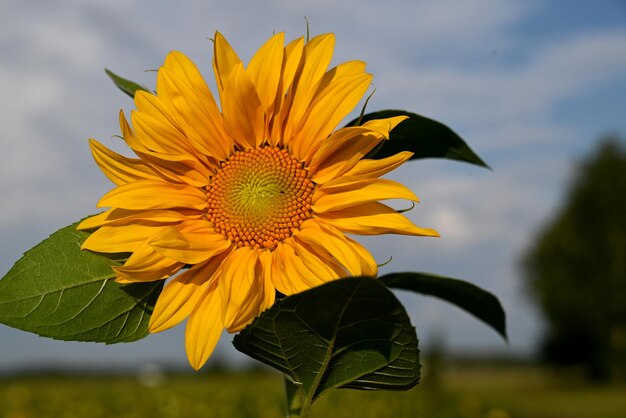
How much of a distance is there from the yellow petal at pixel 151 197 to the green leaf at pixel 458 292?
41 centimetres

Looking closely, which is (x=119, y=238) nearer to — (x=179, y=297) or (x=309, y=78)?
(x=179, y=297)

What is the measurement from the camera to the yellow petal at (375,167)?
1.25m

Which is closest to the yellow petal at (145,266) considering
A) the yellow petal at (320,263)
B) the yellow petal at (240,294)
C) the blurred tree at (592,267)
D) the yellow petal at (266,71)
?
the yellow petal at (240,294)

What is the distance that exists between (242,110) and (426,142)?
45 cm

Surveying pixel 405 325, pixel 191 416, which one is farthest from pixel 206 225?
pixel 191 416

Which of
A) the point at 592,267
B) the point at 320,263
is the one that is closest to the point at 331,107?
the point at 320,263

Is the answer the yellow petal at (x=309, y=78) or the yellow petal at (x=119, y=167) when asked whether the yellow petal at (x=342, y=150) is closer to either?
the yellow petal at (x=309, y=78)

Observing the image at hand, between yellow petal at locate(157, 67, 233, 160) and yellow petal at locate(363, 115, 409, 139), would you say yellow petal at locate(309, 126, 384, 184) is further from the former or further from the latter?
yellow petal at locate(157, 67, 233, 160)

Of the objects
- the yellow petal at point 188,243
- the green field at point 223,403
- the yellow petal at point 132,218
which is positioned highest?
the yellow petal at point 132,218

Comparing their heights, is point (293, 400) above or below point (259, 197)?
below

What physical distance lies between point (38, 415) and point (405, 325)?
20.0 ft

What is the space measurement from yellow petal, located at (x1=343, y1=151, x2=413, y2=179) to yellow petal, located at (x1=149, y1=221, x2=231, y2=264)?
266mm

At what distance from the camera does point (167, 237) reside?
48.3 inches

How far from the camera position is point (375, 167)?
4.14ft
